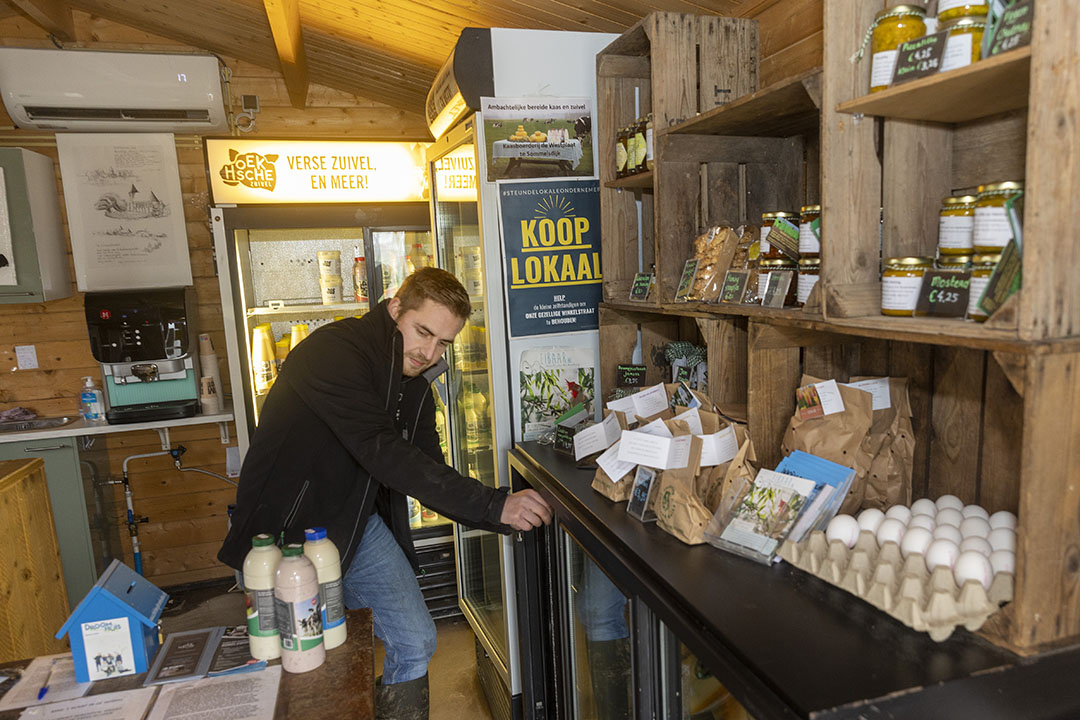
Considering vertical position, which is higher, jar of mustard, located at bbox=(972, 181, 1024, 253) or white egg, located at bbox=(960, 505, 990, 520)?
jar of mustard, located at bbox=(972, 181, 1024, 253)

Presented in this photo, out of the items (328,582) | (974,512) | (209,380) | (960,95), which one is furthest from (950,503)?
(209,380)

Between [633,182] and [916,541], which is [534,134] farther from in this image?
[916,541]

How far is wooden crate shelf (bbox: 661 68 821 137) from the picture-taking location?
144 cm

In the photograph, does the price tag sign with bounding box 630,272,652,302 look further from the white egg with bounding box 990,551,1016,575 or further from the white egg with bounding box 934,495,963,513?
the white egg with bounding box 990,551,1016,575

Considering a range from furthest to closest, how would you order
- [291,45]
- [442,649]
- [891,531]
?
1. [442,649]
2. [291,45]
3. [891,531]

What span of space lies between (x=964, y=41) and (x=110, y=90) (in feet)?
12.4

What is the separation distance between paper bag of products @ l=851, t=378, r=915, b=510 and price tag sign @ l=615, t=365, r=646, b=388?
90cm

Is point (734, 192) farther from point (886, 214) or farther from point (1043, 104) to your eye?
point (1043, 104)

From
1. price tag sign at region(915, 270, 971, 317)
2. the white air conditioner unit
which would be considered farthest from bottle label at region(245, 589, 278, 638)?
the white air conditioner unit

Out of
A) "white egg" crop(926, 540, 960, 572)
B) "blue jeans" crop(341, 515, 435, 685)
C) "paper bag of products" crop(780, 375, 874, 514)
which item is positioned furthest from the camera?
"blue jeans" crop(341, 515, 435, 685)

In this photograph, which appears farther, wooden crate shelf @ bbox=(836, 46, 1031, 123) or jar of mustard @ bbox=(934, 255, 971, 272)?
jar of mustard @ bbox=(934, 255, 971, 272)

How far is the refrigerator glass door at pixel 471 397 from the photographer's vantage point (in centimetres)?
285

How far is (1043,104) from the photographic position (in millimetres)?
967

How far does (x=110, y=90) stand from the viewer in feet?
11.5
